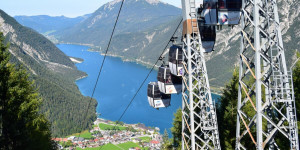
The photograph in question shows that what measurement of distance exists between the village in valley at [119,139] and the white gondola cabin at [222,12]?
213ft

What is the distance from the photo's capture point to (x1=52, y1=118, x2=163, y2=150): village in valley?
76312 mm

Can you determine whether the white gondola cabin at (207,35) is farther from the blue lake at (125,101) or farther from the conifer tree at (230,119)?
the blue lake at (125,101)

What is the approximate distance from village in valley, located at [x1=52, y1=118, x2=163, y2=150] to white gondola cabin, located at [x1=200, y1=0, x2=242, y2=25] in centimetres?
6484

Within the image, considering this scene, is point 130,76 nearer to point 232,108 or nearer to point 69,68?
point 69,68

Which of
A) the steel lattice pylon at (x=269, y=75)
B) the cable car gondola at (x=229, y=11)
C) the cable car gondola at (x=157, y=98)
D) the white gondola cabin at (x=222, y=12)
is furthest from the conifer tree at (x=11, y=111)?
the steel lattice pylon at (x=269, y=75)

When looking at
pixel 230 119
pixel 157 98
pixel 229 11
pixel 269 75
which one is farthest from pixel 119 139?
pixel 269 75

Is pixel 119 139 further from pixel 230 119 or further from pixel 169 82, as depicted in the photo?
pixel 169 82

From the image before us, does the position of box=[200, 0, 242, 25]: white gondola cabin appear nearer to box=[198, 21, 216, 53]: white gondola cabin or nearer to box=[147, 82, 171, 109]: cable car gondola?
box=[198, 21, 216, 53]: white gondola cabin

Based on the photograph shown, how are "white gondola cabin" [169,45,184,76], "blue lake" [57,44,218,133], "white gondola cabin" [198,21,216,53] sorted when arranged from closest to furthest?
"white gondola cabin" [169,45,184,76] → "white gondola cabin" [198,21,216,53] → "blue lake" [57,44,218,133]

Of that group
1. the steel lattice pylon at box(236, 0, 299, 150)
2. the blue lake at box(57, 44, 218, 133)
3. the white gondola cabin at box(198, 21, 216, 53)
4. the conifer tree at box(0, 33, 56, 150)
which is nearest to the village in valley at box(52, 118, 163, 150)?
the blue lake at box(57, 44, 218, 133)

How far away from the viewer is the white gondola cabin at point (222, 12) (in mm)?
8961

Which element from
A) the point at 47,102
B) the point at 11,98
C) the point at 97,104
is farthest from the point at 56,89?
the point at 11,98

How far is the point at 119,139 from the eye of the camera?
83.1 m

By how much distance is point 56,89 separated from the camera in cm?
13338
